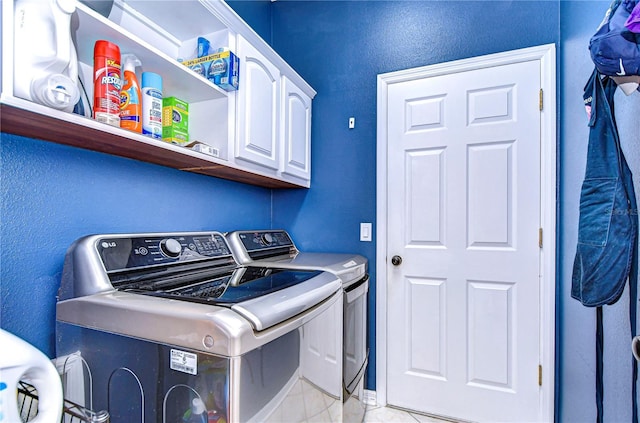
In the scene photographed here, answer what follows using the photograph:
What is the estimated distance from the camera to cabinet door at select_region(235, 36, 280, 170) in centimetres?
147

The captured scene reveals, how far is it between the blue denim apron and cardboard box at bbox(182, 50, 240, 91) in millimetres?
1436

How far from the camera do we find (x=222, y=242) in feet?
5.07

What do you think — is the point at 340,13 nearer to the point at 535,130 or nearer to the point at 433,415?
the point at 535,130

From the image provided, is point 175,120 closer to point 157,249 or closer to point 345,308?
point 157,249

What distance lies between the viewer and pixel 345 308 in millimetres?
1366

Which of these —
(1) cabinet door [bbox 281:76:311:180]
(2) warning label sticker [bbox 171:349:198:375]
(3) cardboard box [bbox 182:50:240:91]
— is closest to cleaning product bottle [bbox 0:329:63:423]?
(2) warning label sticker [bbox 171:349:198:375]

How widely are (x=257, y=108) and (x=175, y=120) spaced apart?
412 mm

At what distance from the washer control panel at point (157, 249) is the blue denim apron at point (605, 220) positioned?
148 centimetres

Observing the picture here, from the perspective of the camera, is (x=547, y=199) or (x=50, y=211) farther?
(x=547, y=199)

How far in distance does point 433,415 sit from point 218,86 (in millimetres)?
2187

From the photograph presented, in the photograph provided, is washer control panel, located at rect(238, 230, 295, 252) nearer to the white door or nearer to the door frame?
the white door

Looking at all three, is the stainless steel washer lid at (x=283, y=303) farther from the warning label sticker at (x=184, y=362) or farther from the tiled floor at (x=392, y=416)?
the tiled floor at (x=392, y=416)

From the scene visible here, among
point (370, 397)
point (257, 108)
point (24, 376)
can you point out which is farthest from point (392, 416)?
point (257, 108)

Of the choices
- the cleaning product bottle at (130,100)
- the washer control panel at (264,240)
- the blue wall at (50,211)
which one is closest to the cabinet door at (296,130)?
the washer control panel at (264,240)
